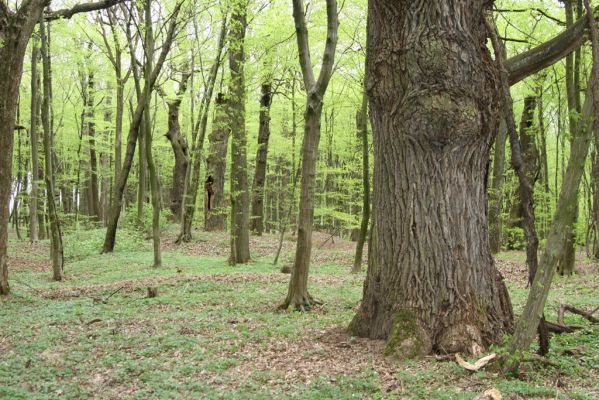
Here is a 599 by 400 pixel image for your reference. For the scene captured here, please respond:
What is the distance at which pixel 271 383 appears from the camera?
4477 millimetres

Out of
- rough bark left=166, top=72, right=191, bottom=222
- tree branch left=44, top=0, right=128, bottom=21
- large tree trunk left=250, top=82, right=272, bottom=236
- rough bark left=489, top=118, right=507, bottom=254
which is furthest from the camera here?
rough bark left=166, top=72, right=191, bottom=222

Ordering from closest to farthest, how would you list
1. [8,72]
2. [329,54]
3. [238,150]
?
1. [329,54]
2. [8,72]
3. [238,150]

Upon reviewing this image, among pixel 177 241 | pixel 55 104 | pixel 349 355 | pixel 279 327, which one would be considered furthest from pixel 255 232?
pixel 349 355

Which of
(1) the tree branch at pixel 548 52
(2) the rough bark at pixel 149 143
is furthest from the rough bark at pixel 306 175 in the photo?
(2) the rough bark at pixel 149 143

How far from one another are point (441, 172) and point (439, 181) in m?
0.09

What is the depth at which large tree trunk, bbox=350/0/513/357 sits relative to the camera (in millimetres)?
4637

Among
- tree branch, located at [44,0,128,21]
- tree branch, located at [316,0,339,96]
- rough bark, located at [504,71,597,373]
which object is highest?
tree branch, located at [44,0,128,21]

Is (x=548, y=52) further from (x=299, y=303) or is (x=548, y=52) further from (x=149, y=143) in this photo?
(x=149, y=143)

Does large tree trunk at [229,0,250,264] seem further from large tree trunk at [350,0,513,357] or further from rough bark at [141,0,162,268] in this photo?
large tree trunk at [350,0,513,357]

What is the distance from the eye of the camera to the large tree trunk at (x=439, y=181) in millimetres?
4637

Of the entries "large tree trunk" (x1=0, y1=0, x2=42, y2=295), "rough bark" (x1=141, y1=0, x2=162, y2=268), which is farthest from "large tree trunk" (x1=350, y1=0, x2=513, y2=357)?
"rough bark" (x1=141, y1=0, x2=162, y2=268)

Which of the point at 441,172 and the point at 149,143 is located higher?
the point at 149,143

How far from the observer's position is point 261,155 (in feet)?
65.9

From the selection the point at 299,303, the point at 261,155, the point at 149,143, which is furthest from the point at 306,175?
the point at 261,155
